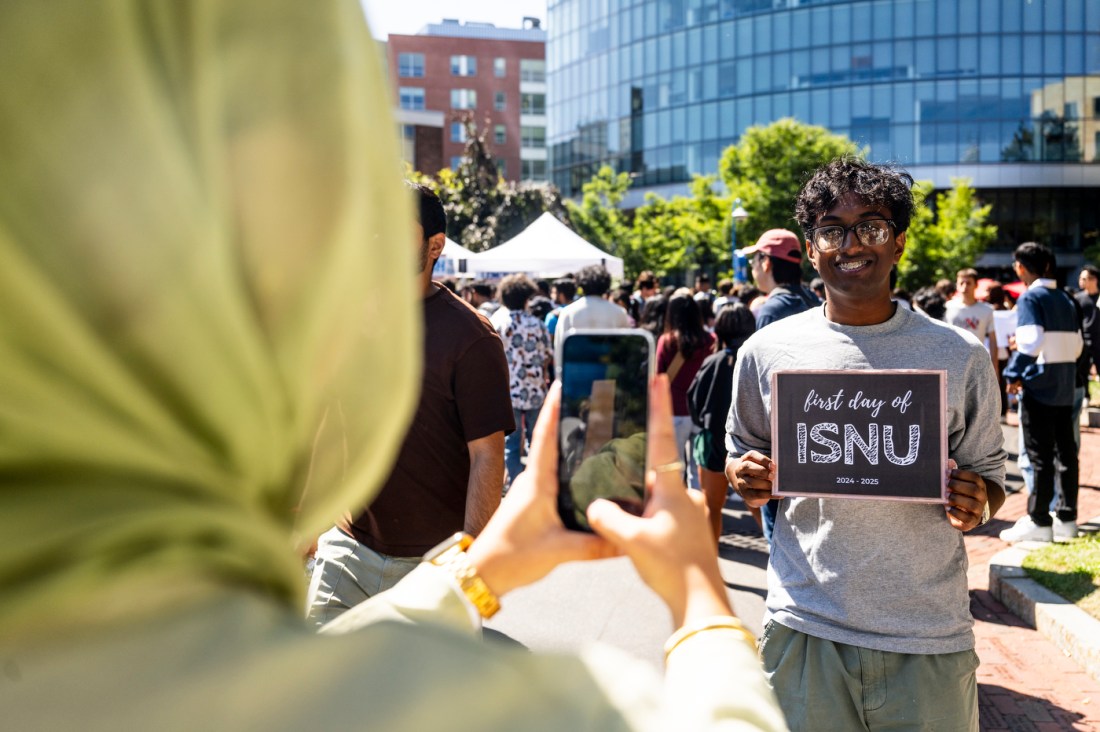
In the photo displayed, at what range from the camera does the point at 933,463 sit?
3.02 meters

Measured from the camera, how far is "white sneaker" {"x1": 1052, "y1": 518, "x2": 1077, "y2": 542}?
319 inches

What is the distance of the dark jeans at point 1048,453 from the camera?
26.3 feet

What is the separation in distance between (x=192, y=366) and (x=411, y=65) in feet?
289

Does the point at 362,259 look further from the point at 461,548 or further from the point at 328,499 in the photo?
the point at 461,548

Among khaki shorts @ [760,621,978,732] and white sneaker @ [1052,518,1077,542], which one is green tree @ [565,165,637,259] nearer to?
white sneaker @ [1052,518,1077,542]

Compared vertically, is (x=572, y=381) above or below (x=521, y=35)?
below

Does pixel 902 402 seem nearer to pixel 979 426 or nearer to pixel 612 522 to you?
pixel 979 426

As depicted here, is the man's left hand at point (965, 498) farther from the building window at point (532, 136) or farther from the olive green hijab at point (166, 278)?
the building window at point (532, 136)

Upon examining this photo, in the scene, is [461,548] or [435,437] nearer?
[461,548]

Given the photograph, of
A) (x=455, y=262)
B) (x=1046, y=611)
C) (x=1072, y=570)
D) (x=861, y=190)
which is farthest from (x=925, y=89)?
(x=861, y=190)

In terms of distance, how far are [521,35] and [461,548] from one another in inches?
3654

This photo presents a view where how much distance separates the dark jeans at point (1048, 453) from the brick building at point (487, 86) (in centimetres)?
7711

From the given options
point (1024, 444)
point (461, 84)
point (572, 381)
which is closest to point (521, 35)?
point (461, 84)

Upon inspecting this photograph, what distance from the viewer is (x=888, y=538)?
3.06 m
